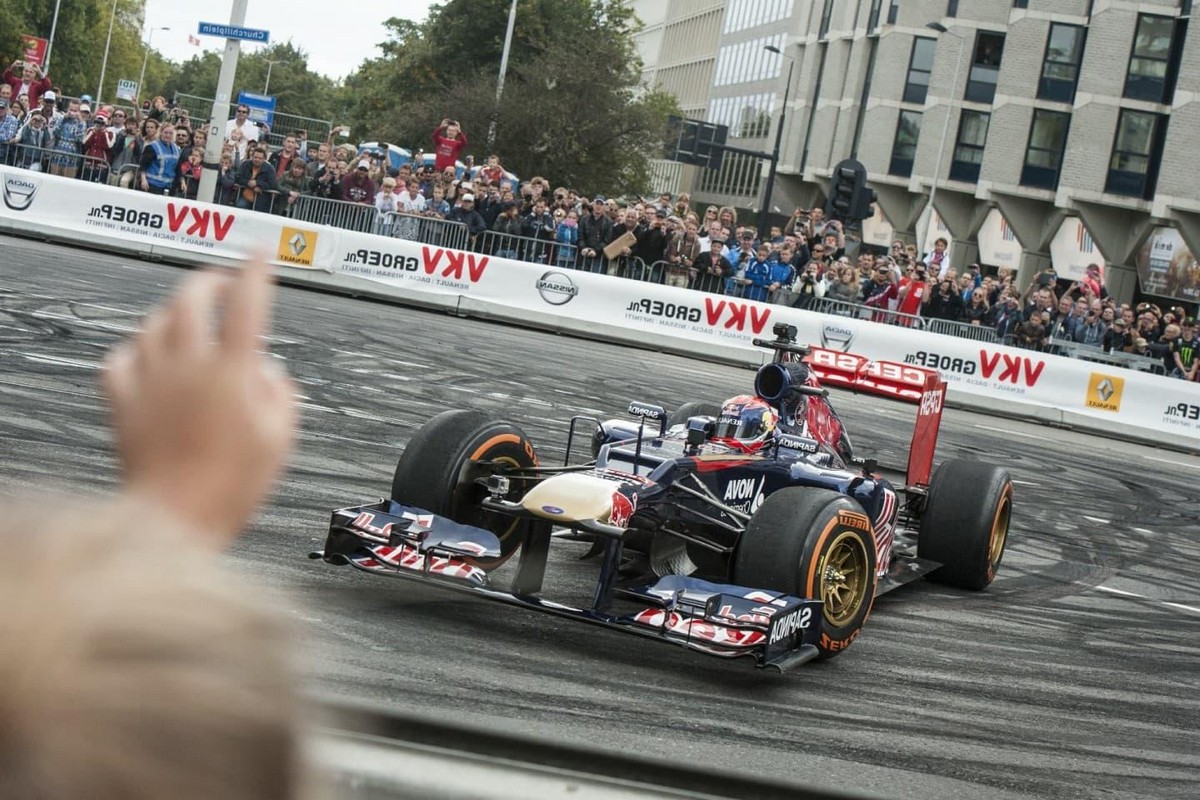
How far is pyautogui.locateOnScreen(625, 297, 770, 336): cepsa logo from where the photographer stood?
23562mm

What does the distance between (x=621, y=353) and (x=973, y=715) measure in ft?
49.6

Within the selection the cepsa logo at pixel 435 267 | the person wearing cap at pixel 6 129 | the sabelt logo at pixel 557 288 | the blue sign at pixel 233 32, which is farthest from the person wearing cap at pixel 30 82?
the sabelt logo at pixel 557 288

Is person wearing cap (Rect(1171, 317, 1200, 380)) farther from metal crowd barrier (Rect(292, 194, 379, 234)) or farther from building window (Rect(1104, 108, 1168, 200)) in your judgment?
building window (Rect(1104, 108, 1168, 200))

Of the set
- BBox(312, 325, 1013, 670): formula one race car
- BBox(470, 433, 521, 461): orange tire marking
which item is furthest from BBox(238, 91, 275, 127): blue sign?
BBox(470, 433, 521, 461): orange tire marking

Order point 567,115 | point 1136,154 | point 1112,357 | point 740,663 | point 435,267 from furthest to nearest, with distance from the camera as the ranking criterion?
point 1136,154
point 567,115
point 1112,357
point 435,267
point 740,663

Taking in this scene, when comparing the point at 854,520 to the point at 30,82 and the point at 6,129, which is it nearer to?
the point at 6,129

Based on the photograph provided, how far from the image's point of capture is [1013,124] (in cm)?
5691

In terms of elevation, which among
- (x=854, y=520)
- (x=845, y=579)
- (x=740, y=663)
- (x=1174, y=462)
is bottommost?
(x=740, y=663)

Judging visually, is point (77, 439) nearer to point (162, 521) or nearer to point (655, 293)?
point (162, 521)

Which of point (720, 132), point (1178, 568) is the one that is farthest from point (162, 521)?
point (720, 132)

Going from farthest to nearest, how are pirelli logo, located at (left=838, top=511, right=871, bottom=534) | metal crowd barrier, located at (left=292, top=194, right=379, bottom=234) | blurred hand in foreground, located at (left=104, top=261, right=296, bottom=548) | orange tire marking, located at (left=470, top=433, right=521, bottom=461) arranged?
metal crowd barrier, located at (left=292, top=194, right=379, bottom=234), orange tire marking, located at (left=470, top=433, right=521, bottom=461), pirelli logo, located at (left=838, top=511, right=871, bottom=534), blurred hand in foreground, located at (left=104, top=261, right=296, bottom=548)

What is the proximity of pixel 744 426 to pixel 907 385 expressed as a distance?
1.93 m

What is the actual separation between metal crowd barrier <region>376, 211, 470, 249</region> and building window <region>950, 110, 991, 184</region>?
40.2 metres

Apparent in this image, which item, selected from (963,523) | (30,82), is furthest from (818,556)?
(30,82)
